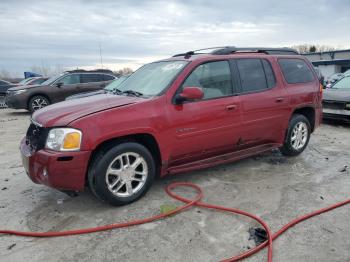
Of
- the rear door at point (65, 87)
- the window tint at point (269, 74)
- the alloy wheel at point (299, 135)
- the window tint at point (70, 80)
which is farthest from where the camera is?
the window tint at point (70, 80)

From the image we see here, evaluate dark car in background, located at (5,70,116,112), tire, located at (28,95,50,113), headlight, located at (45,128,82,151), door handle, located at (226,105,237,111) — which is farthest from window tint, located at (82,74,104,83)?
headlight, located at (45,128,82,151)

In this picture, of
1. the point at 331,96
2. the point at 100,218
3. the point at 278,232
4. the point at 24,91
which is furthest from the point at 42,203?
the point at 24,91

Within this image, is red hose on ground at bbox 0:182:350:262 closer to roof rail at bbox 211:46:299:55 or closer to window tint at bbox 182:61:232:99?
window tint at bbox 182:61:232:99

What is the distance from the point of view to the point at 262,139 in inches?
202

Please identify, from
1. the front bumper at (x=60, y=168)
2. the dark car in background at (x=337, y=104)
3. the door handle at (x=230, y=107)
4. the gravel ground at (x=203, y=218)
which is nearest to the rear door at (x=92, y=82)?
the gravel ground at (x=203, y=218)

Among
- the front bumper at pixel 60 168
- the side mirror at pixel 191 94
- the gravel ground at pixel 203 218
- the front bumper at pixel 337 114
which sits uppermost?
the side mirror at pixel 191 94

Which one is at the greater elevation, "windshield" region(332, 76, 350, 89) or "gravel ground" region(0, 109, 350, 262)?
"windshield" region(332, 76, 350, 89)

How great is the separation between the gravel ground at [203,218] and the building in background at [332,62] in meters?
31.1

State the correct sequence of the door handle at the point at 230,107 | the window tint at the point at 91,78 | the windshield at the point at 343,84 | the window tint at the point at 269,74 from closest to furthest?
the door handle at the point at 230,107
the window tint at the point at 269,74
the windshield at the point at 343,84
the window tint at the point at 91,78

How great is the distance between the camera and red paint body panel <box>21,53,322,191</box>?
3.48 metres

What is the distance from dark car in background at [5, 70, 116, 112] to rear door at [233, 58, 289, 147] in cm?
893

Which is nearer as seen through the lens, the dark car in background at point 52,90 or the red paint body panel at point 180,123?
the red paint body panel at point 180,123

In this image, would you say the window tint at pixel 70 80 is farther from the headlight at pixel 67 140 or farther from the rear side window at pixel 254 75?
the headlight at pixel 67 140

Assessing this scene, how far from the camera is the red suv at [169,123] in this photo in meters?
3.49
